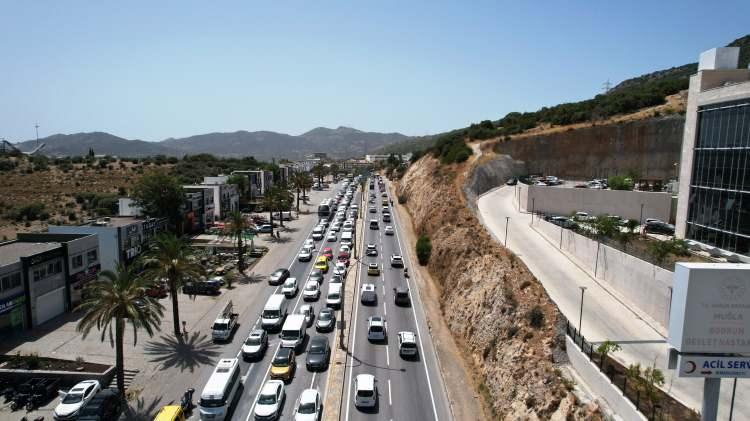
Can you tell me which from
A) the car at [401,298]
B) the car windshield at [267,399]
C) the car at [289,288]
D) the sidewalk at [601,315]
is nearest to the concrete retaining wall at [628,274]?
the sidewalk at [601,315]

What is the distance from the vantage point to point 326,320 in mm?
35906

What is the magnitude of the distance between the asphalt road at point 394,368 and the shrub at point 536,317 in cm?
672

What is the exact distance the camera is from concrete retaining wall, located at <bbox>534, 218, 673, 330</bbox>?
27.2 meters

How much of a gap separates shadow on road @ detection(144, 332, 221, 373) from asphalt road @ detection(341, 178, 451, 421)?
9664 mm

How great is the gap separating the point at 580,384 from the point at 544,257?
1967cm

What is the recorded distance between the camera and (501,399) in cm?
2569

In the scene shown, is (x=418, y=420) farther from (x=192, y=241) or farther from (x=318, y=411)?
(x=192, y=241)

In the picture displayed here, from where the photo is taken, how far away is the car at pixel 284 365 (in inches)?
1089

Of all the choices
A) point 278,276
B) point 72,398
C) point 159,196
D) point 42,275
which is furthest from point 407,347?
point 159,196

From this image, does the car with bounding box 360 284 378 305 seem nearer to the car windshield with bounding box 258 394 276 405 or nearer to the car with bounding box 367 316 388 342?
the car with bounding box 367 316 388 342

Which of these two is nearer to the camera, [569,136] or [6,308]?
[6,308]

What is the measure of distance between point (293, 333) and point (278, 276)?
631 inches

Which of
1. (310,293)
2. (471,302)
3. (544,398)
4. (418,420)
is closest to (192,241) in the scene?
(310,293)

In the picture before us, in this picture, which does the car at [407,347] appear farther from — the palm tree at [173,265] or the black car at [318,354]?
the palm tree at [173,265]
